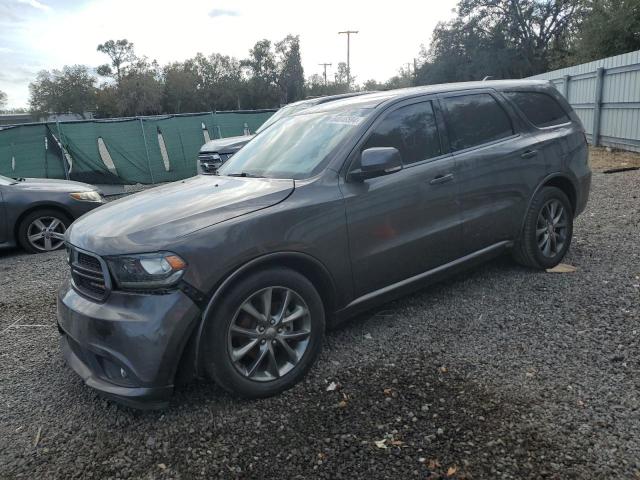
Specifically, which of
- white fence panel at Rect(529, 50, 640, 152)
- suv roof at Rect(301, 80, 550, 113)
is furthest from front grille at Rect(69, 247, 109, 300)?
white fence panel at Rect(529, 50, 640, 152)

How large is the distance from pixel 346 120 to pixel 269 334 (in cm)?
172

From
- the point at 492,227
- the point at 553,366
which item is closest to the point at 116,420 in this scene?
the point at 553,366

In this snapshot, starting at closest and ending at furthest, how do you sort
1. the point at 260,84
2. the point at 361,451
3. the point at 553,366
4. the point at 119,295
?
the point at 361,451
the point at 119,295
the point at 553,366
the point at 260,84

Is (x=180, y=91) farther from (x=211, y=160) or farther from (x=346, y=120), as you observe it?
(x=346, y=120)

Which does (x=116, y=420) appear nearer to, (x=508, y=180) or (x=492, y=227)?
(x=492, y=227)

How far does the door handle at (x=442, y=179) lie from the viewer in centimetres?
390

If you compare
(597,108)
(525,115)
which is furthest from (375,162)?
(597,108)

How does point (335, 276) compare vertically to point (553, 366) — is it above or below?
above

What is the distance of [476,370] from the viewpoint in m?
3.28

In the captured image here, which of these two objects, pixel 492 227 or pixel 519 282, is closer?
pixel 492 227

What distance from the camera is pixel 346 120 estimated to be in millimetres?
3848

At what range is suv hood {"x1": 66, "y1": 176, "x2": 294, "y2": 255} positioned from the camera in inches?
113

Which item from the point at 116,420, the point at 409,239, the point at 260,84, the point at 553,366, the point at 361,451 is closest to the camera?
the point at 361,451

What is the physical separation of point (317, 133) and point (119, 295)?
6.21 ft
